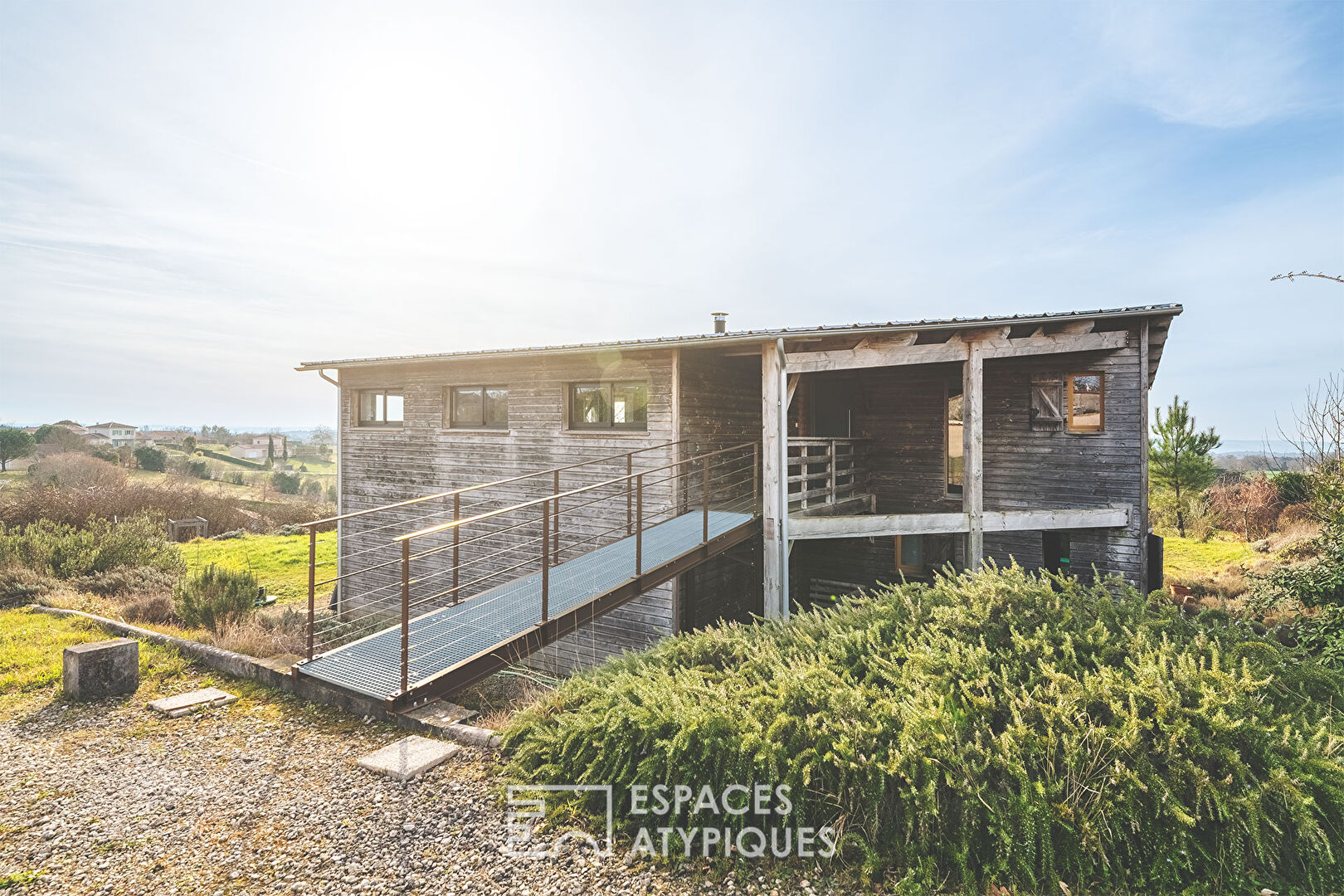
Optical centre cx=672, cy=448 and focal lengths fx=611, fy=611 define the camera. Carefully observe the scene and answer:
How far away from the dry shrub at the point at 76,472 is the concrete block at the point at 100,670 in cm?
1825

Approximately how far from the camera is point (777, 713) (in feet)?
13.2

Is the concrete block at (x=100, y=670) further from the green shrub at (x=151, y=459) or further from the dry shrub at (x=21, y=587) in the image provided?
the green shrub at (x=151, y=459)

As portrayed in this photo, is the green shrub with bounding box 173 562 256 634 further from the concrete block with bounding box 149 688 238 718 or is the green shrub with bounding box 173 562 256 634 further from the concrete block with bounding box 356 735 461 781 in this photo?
the concrete block with bounding box 356 735 461 781

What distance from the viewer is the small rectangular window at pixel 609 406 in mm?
9695

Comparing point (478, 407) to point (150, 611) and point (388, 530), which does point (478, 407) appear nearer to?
point (388, 530)

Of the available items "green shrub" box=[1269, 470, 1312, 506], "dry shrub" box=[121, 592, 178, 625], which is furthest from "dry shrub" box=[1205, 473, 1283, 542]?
"dry shrub" box=[121, 592, 178, 625]

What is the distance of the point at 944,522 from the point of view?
338 inches

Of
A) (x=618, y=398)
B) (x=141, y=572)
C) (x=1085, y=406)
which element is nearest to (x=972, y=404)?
(x=1085, y=406)

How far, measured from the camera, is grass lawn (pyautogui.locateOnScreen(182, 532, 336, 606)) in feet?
47.5

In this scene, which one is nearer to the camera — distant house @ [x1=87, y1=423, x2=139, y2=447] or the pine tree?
the pine tree

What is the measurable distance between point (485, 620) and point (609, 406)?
433 cm

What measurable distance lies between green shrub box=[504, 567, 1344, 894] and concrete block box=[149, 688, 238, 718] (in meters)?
3.50

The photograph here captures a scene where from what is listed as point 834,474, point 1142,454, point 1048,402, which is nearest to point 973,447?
point 834,474

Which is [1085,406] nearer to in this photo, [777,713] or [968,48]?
[968,48]
